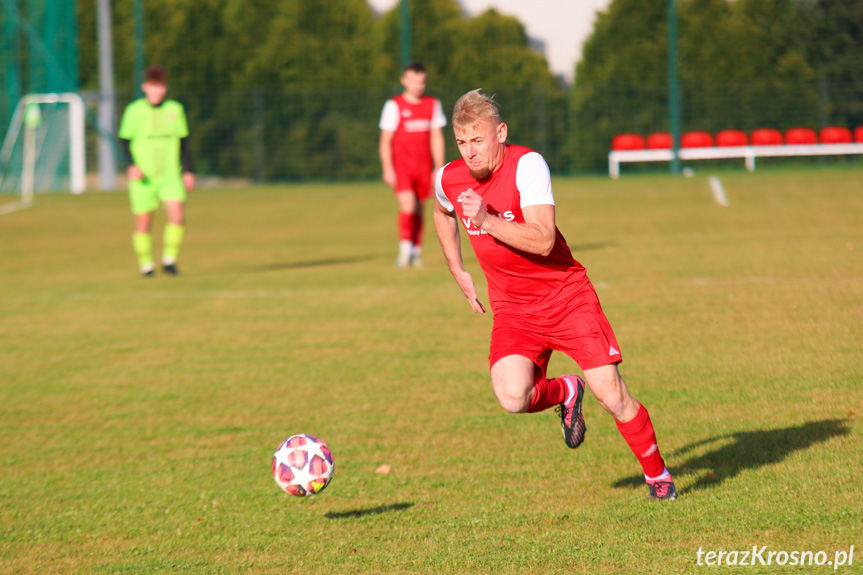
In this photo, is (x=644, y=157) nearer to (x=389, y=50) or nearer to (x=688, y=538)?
(x=389, y=50)

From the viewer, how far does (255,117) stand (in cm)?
2927

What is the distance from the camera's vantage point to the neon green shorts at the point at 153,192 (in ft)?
40.7

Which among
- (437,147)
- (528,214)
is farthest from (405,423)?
(437,147)

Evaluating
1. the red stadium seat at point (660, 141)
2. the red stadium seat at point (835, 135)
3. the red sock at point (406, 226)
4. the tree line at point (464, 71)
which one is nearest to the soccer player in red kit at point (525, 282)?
the red sock at point (406, 226)

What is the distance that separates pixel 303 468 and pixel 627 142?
24762 mm

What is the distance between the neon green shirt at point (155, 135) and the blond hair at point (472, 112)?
27.6 feet

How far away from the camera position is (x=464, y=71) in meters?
30.5

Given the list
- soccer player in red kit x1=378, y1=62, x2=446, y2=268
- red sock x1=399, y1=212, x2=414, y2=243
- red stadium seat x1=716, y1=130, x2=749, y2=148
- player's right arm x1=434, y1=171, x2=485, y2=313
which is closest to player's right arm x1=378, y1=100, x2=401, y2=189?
soccer player in red kit x1=378, y1=62, x2=446, y2=268

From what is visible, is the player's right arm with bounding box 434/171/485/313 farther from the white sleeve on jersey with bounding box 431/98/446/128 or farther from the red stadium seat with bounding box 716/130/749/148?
the red stadium seat with bounding box 716/130/749/148

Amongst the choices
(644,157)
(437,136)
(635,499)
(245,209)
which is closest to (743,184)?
(644,157)

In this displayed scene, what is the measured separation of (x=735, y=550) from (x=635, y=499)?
0.73 meters

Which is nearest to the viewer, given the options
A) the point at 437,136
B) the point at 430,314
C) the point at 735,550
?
the point at 735,550

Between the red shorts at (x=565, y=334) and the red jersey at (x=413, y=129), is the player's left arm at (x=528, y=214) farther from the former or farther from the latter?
the red jersey at (x=413, y=129)

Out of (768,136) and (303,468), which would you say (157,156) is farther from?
(768,136)
